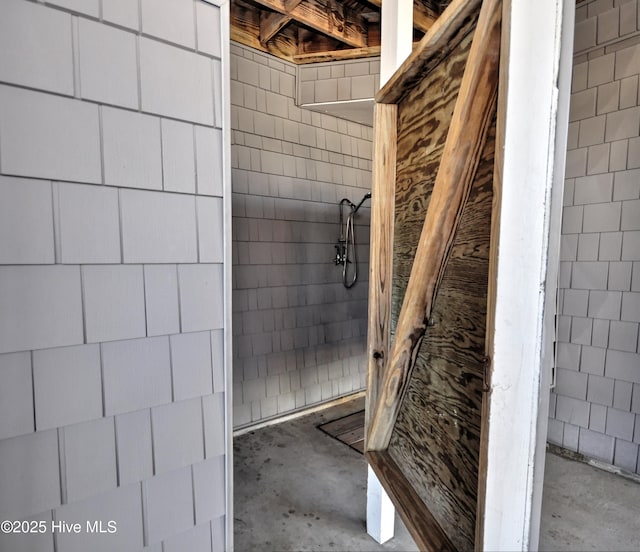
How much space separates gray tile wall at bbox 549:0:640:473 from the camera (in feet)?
7.93

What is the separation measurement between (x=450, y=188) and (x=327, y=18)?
260cm

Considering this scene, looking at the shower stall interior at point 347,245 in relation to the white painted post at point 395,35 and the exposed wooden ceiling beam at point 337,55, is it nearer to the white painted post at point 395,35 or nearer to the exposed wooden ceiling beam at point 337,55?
the exposed wooden ceiling beam at point 337,55

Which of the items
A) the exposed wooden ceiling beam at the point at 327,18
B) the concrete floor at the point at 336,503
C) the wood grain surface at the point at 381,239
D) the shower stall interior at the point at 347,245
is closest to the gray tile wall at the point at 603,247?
the concrete floor at the point at 336,503

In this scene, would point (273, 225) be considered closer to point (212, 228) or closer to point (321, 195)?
point (321, 195)

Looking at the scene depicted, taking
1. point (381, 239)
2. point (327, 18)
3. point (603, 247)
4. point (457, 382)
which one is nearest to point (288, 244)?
point (327, 18)

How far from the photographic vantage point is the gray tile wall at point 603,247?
2418 millimetres

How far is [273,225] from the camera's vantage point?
313 centimetres

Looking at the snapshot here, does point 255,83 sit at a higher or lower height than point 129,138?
higher

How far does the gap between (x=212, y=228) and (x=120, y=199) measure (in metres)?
0.29

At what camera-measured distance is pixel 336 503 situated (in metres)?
2.15

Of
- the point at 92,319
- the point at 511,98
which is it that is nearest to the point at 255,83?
the point at 92,319

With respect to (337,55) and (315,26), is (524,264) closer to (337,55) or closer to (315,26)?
(315,26)

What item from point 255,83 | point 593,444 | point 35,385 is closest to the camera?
point 35,385

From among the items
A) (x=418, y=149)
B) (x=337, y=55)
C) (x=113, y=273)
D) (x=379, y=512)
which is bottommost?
(x=379, y=512)
